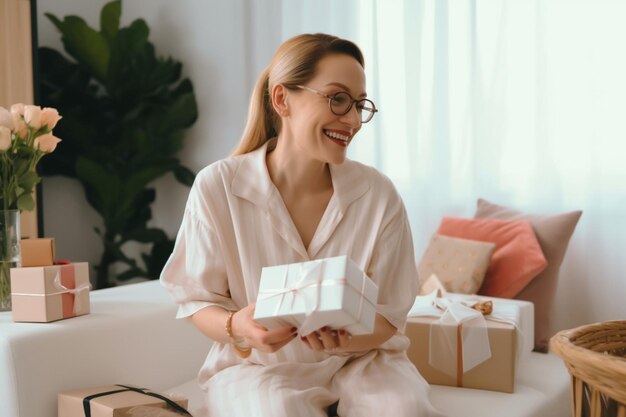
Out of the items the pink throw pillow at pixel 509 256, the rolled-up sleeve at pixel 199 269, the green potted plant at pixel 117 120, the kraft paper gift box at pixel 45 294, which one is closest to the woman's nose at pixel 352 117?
the rolled-up sleeve at pixel 199 269

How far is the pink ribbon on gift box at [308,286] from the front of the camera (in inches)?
48.9

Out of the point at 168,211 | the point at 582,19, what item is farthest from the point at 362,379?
the point at 168,211

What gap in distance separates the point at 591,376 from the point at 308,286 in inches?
18.9

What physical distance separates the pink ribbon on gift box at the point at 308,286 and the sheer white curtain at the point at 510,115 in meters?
1.87

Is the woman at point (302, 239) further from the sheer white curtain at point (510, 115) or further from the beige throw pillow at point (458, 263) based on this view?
the sheer white curtain at point (510, 115)

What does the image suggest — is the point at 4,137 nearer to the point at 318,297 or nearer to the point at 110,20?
the point at 318,297

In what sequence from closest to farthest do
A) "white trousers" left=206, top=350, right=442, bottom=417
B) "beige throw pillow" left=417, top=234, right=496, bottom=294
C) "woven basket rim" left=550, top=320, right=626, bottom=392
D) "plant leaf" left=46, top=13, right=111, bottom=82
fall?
"woven basket rim" left=550, top=320, right=626, bottom=392 < "white trousers" left=206, top=350, right=442, bottom=417 < "beige throw pillow" left=417, top=234, right=496, bottom=294 < "plant leaf" left=46, top=13, right=111, bottom=82

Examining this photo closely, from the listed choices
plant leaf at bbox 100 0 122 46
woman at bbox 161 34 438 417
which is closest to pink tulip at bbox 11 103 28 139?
woman at bbox 161 34 438 417

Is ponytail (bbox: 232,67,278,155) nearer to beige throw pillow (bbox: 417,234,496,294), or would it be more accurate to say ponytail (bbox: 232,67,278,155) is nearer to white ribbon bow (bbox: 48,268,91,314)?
white ribbon bow (bbox: 48,268,91,314)

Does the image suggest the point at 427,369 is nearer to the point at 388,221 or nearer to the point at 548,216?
the point at 388,221

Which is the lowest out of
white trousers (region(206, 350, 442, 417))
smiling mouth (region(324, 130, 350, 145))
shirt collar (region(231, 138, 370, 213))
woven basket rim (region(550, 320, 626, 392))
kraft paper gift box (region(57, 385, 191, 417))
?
kraft paper gift box (region(57, 385, 191, 417))

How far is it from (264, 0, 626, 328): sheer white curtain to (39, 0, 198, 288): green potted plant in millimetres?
1307

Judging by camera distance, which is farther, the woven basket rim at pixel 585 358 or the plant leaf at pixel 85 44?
the plant leaf at pixel 85 44

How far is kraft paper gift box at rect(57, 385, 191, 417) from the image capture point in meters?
1.66
